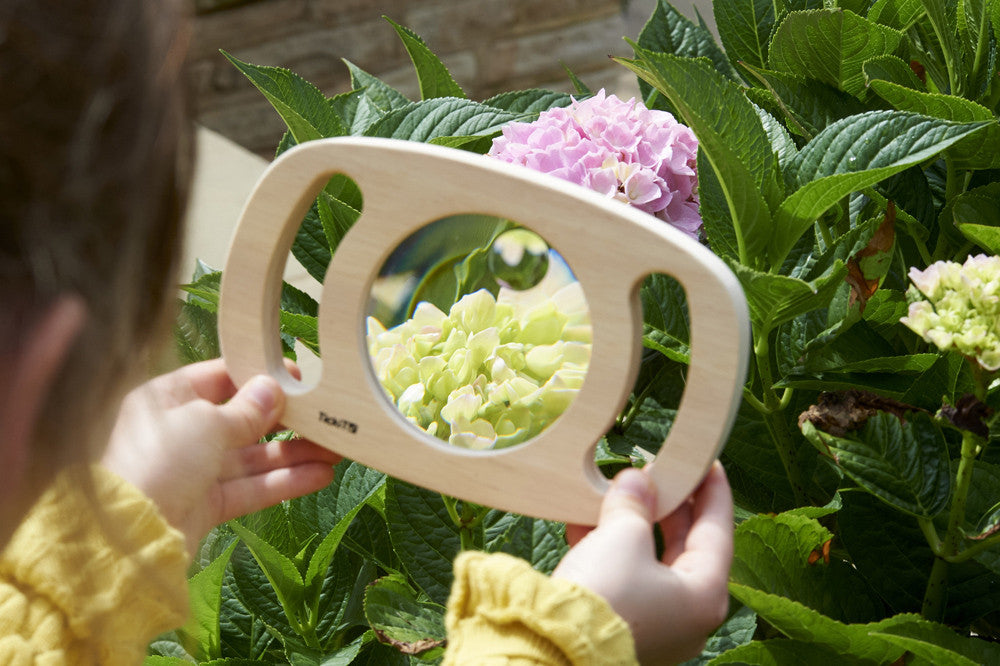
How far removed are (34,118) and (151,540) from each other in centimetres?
33

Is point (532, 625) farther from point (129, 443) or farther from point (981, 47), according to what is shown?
point (981, 47)

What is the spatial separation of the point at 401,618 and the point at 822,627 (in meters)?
0.26

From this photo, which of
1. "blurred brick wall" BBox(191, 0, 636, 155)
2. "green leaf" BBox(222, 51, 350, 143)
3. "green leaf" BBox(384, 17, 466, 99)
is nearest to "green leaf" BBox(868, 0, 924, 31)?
"green leaf" BBox(384, 17, 466, 99)

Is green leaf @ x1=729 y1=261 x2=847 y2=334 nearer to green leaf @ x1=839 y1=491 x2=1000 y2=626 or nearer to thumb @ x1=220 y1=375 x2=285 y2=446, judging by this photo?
green leaf @ x1=839 y1=491 x2=1000 y2=626

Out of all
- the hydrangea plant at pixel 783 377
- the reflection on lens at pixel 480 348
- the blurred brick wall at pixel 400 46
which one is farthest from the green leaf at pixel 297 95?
the blurred brick wall at pixel 400 46

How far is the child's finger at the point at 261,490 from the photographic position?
2.36ft

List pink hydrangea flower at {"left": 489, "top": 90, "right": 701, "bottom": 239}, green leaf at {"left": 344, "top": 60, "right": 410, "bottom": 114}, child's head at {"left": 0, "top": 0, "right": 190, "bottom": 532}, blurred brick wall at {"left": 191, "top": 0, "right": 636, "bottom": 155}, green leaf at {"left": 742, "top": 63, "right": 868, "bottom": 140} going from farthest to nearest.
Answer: blurred brick wall at {"left": 191, "top": 0, "right": 636, "bottom": 155}, green leaf at {"left": 344, "top": 60, "right": 410, "bottom": 114}, green leaf at {"left": 742, "top": 63, "right": 868, "bottom": 140}, pink hydrangea flower at {"left": 489, "top": 90, "right": 701, "bottom": 239}, child's head at {"left": 0, "top": 0, "right": 190, "bottom": 532}

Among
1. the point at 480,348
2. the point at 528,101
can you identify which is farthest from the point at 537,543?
the point at 528,101

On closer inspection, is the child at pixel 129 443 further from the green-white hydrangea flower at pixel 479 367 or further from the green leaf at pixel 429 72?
the green leaf at pixel 429 72

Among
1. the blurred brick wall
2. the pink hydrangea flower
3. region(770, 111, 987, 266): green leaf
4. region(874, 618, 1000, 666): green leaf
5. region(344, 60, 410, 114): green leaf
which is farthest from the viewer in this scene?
the blurred brick wall

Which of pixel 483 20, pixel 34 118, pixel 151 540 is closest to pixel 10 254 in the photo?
pixel 34 118

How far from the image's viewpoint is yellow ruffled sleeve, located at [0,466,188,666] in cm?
67

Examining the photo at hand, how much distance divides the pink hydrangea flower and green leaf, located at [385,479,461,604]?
258 millimetres

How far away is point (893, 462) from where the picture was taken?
2.10 ft
